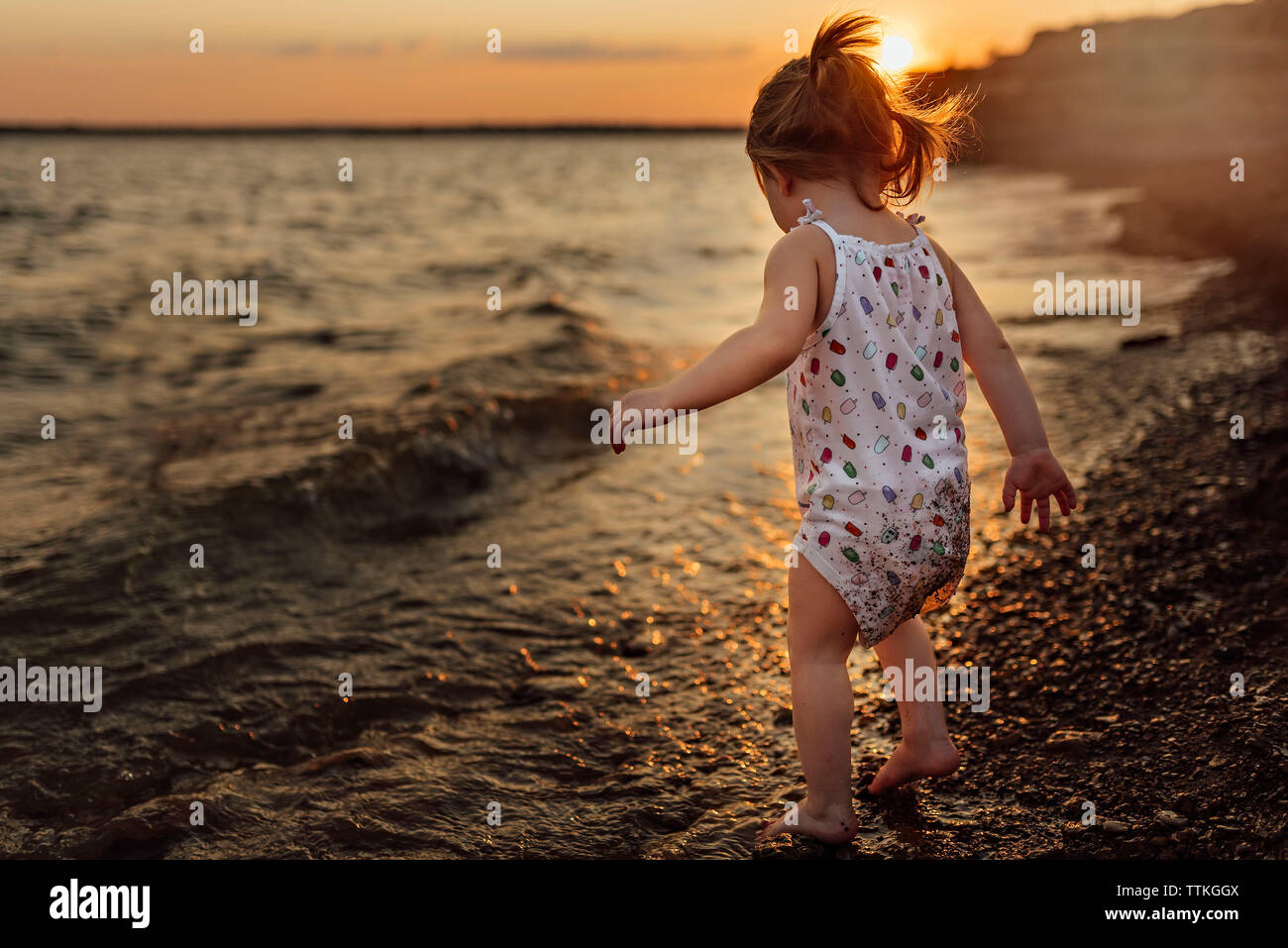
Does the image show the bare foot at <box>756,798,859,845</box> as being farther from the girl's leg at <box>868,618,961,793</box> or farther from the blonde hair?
the blonde hair

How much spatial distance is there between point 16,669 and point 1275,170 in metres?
17.0

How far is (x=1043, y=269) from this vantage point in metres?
12.7

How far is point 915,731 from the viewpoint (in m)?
2.52

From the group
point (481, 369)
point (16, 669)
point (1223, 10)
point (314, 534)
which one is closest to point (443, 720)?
point (16, 669)

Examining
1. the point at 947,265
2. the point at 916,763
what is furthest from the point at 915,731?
the point at 947,265

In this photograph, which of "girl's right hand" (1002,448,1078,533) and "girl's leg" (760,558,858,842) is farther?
"girl's right hand" (1002,448,1078,533)

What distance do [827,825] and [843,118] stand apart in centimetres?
164

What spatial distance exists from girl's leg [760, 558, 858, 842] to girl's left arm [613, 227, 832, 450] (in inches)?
18.3

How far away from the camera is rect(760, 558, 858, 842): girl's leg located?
2.33 meters

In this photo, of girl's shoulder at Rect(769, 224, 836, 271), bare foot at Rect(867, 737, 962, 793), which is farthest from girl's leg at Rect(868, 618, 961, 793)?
girl's shoulder at Rect(769, 224, 836, 271)

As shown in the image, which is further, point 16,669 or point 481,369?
point 481,369

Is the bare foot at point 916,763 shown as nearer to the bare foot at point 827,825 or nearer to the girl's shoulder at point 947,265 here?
the bare foot at point 827,825

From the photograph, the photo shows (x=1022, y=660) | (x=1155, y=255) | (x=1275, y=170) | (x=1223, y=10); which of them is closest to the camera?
(x=1022, y=660)
